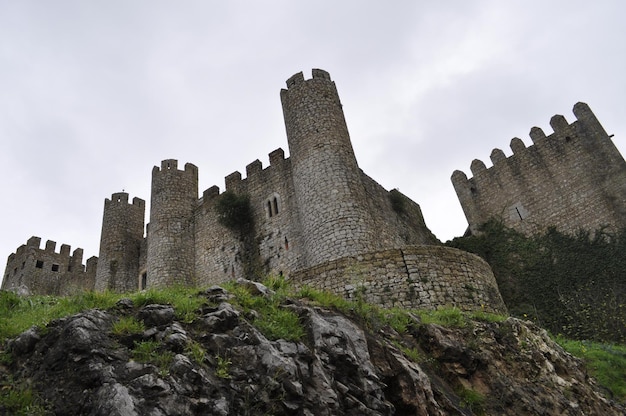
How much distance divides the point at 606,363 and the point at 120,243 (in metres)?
21.7

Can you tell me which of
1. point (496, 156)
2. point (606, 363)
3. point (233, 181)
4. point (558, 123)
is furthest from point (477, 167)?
point (606, 363)

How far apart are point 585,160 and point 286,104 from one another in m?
12.4

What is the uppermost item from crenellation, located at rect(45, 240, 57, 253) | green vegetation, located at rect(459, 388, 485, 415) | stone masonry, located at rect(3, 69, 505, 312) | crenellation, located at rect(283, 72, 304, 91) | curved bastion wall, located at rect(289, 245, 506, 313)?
crenellation, located at rect(45, 240, 57, 253)

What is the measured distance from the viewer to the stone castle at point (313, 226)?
1191 cm

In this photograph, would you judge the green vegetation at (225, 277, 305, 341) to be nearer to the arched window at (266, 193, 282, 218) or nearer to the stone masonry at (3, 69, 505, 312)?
the stone masonry at (3, 69, 505, 312)

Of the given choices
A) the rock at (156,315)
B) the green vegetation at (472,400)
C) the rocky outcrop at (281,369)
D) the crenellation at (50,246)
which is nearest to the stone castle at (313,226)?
the rocky outcrop at (281,369)

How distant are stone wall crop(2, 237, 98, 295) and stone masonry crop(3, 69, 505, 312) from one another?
7.58 metres

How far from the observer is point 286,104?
1983cm

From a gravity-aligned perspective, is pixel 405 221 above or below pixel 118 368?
above

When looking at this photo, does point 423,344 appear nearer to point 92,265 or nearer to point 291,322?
point 291,322

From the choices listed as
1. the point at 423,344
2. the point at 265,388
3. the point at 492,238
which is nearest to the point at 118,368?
the point at 265,388

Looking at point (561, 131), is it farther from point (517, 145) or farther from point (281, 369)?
point (281, 369)

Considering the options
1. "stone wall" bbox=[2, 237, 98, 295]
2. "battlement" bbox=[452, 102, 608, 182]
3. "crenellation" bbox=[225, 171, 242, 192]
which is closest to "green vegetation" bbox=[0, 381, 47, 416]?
"crenellation" bbox=[225, 171, 242, 192]

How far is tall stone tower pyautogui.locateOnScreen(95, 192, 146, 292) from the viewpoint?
24.5 metres
